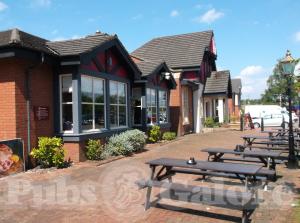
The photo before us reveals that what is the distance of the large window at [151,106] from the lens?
17.5 meters

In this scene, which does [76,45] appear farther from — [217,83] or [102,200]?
[217,83]

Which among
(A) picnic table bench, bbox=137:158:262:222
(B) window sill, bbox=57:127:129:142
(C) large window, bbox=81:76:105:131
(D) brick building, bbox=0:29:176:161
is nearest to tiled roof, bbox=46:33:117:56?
(D) brick building, bbox=0:29:176:161

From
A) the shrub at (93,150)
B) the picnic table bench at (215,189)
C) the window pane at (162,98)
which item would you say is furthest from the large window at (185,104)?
the picnic table bench at (215,189)

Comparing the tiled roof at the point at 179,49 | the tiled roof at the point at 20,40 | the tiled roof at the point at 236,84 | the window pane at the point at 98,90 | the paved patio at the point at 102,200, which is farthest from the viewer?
the tiled roof at the point at 236,84

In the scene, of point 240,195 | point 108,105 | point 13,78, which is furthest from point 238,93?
point 240,195

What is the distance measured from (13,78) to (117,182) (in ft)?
14.7

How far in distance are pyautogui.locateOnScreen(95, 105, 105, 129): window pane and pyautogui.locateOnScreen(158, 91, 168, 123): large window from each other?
242 inches

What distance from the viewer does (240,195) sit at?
17.3ft

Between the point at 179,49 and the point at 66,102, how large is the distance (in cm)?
1756

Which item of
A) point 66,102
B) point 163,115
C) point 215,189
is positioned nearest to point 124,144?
point 66,102

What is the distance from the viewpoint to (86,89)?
39.9 ft

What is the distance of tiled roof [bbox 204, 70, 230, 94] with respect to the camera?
2744 centimetres

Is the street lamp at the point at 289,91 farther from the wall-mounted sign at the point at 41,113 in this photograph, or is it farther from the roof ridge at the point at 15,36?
the roof ridge at the point at 15,36

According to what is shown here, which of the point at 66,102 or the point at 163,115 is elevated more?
the point at 66,102
